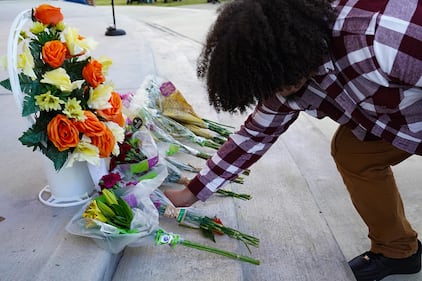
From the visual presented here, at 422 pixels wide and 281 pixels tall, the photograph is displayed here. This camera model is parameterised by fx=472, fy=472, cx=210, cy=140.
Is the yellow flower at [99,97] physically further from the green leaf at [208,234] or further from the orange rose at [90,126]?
the green leaf at [208,234]

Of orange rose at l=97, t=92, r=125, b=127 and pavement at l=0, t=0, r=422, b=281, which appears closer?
pavement at l=0, t=0, r=422, b=281

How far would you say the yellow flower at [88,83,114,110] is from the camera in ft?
5.04

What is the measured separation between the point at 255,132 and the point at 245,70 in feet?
1.39

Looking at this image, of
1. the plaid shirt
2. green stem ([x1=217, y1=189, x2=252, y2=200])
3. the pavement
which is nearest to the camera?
the plaid shirt

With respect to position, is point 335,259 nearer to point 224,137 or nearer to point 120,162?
point 120,162

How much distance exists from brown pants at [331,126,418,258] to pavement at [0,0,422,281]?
0.49 feet

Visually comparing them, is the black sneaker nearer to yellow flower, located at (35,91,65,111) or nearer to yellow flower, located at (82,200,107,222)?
yellow flower, located at (82,200,107,222)

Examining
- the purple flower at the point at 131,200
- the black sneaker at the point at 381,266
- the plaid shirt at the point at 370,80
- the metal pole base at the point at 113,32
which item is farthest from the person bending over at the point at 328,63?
Answer: the metal pole base at the point at 113,32

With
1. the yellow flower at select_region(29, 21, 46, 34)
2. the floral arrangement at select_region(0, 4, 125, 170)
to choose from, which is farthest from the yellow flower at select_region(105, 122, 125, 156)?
the yellow flower at select_region(29, 21, 46, 34)

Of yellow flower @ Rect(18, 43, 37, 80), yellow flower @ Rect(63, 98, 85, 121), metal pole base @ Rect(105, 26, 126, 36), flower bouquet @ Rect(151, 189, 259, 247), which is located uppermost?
yellow flower @ Rect(18, 43, 37, 80)

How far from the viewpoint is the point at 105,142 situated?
5.04 feet

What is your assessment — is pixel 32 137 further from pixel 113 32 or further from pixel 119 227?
pixel 113 32

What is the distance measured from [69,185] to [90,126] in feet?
0.93

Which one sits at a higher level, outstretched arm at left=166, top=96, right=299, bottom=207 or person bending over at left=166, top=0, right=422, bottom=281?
person bending over at left=166, top=0, right=422, bottom=281
